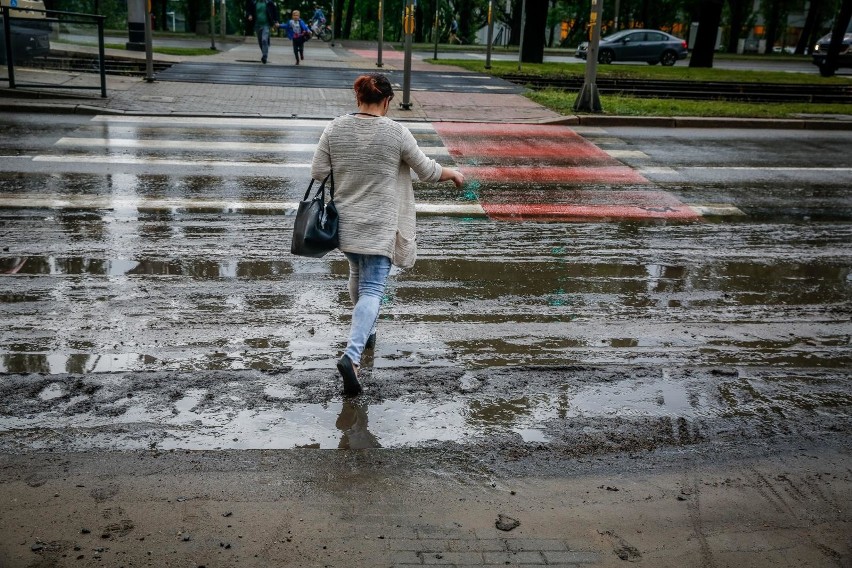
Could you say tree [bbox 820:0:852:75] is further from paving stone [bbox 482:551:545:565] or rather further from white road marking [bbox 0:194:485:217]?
paving stone [bbox 482:551:545:565]

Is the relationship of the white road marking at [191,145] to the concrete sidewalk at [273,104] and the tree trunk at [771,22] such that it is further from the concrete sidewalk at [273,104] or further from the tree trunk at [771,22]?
the tree trunk at [771,22]

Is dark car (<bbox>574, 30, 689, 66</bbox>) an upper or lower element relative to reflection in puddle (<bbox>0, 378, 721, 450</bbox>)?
upper

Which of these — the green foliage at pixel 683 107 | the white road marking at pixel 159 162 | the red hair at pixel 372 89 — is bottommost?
the white road marking at pixel 159 162

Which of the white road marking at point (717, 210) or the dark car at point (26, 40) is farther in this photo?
the dark car at point (26, 40)

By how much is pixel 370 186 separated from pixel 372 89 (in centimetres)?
56

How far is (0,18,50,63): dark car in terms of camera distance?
56.4 ft

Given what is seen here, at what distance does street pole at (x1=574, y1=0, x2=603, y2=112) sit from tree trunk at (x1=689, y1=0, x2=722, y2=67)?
1805 cm

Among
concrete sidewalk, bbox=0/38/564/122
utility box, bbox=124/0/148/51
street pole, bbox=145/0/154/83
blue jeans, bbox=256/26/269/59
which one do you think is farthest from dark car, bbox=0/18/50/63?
blue jeans, bbox=256/26/269/59

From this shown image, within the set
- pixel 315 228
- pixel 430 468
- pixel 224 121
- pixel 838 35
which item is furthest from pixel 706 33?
pixel 430 468

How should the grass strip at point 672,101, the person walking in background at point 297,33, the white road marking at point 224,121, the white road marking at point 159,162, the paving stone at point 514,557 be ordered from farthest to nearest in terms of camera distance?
the person walking in background at point 297,33 < the grass strip at point 672,101 < the white road marking at point 224,121 < the white road marking at point 159,162 < the paving stone at point 514,557

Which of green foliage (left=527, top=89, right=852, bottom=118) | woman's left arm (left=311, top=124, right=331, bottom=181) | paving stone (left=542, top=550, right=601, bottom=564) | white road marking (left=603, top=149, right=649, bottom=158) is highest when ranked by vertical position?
woman's left arm (left=311, top=124, right=331, bottom=181)

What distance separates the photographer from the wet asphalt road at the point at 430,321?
4953 millimetres

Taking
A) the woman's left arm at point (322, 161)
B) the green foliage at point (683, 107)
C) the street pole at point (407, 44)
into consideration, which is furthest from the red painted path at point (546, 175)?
the woman's left arm at point (322, 161)

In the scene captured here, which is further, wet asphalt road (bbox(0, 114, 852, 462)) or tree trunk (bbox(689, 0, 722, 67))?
tree trunk (bbox(689, 0, 722, 67))
